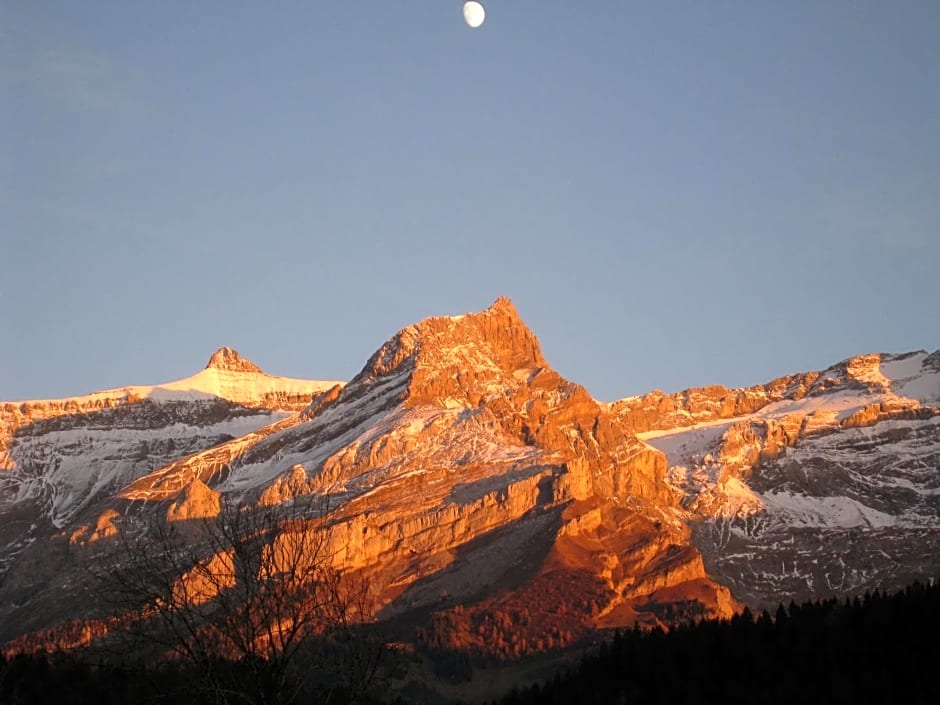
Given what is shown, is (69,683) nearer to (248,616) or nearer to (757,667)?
(757,667)

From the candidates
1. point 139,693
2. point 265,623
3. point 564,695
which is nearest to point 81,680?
point 139,693

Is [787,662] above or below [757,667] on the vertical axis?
above

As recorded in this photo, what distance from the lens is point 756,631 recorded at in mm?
124062

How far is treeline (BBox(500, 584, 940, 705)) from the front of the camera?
4072 inches

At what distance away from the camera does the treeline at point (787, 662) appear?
103438 mm

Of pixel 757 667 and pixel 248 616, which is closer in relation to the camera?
pixel 248 616

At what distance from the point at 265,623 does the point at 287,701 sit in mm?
3844

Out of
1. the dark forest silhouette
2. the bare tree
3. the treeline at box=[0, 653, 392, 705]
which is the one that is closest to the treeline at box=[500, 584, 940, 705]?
the dark forest silhouette

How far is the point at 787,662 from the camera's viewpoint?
11438 cm

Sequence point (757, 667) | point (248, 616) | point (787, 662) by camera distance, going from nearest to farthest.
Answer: point (248, 616) → point (787, 662) → point (757, 667)

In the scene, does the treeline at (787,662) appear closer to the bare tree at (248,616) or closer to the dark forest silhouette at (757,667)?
the dark forest silhouette at (757,667)

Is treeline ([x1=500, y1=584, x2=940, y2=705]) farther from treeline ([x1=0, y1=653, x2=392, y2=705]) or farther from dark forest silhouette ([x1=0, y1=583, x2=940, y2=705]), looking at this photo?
treeline ([x1=0, y1=653, x2=392, y2=705])

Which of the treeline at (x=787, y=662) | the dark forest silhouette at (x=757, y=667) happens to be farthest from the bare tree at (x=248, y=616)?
the treeline at (x=787, y=662)

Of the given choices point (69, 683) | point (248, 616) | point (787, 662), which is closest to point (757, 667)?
point (787, 662)
